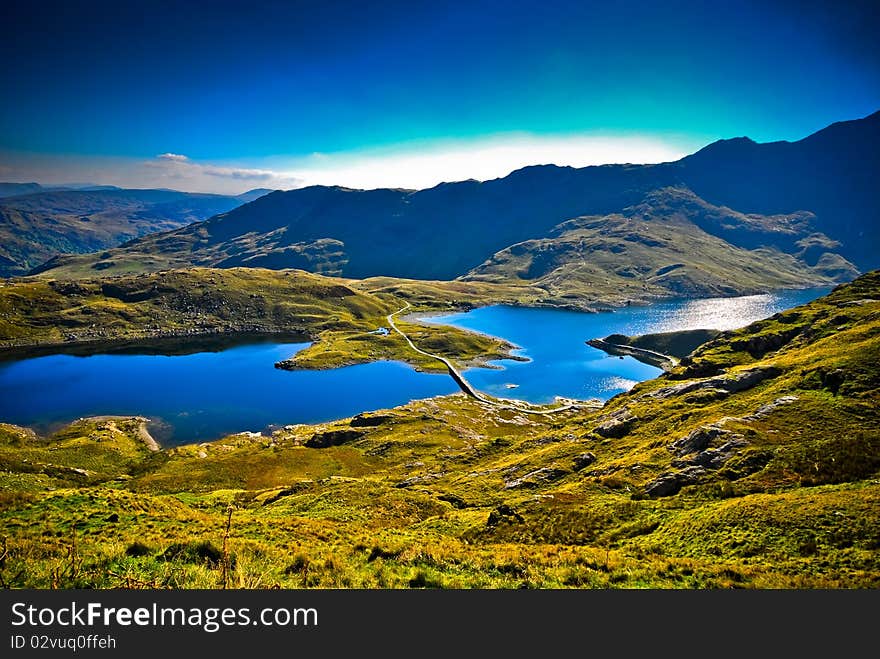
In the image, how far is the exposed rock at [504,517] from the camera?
32594mm

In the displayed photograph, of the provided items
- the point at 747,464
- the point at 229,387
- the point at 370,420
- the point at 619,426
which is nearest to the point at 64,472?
the point at 370,420

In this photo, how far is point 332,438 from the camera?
9769cm

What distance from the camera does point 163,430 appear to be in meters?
114

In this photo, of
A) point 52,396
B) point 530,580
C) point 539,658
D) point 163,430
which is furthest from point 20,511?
point 52,396

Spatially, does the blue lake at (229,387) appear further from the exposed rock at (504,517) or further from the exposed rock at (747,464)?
the exposed rock at (747,464)

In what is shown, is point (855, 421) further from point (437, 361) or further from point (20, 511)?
point (437, 361)

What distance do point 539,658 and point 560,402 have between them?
5505 inches

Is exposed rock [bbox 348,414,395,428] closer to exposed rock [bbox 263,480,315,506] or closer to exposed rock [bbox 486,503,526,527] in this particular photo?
exposed rock [bbox 263,480,315,506]

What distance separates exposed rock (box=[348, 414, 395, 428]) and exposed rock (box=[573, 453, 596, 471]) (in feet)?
206

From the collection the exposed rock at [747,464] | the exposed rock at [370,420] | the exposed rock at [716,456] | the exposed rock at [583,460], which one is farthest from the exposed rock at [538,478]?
the exposed rock at [370,420]

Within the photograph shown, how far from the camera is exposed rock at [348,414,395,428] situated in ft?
357

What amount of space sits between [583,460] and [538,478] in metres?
7.39

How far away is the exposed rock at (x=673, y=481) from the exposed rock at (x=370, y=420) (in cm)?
7984

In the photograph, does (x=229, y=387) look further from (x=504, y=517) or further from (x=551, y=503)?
(x=504, y=517)
